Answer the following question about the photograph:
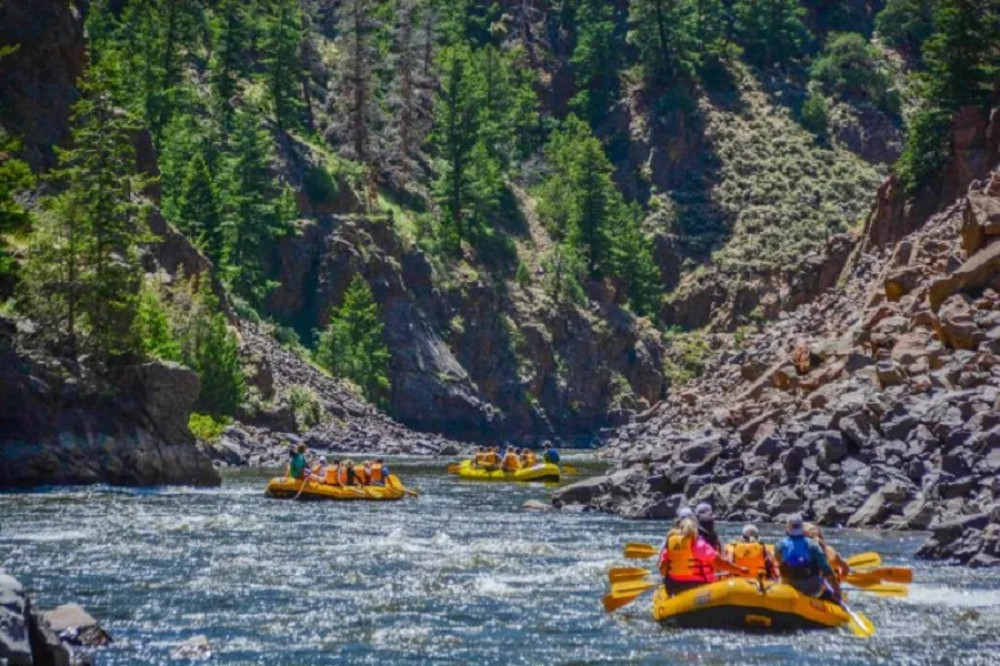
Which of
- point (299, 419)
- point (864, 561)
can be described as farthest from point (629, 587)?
point (299, 419)

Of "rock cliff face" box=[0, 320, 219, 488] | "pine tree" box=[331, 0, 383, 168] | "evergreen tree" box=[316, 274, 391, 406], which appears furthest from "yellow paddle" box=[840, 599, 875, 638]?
"pine tree" box=[331, 0, 383, 168]

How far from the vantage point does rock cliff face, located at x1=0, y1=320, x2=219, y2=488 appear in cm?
4284

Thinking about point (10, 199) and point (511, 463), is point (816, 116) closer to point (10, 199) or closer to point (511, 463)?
point (511, 463)

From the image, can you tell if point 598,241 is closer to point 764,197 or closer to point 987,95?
point 764,197

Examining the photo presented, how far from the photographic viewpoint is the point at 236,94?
10081 centimetres

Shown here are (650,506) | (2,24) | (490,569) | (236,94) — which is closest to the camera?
(490,569)

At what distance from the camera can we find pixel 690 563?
884 inches

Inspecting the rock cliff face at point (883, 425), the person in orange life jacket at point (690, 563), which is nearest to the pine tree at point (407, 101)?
the rock cliff face at point (883, 425)

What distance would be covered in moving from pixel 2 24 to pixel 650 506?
130ft

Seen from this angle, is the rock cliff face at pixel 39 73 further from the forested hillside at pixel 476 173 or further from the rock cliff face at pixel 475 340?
the rock cliff face at pixel 475 340

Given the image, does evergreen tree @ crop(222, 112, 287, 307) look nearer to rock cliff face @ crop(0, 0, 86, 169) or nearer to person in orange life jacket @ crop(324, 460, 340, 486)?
rock cliff face @ crop(0, 0, 86, 169)

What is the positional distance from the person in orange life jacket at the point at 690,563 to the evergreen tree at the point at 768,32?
114231 mm

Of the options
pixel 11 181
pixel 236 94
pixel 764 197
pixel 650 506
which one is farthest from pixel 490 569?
pixel 764 197

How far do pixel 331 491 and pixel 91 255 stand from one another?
Answer: 40.8ft
